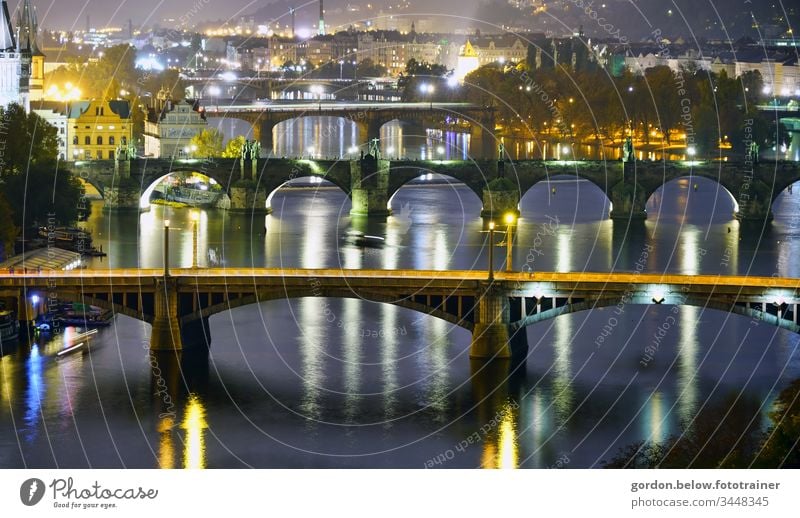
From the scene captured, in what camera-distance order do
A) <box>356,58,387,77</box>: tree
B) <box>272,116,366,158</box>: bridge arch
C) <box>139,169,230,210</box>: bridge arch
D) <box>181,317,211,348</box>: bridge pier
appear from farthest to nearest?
<box>356,58,387,77</box>: tree, <box>272,116,366,158</box>: bridge arch, <box>139,169,230,210</box>: bridge arch, <box>181,317,211,348</box>: bridge pier

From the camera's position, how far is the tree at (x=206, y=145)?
84938 mm

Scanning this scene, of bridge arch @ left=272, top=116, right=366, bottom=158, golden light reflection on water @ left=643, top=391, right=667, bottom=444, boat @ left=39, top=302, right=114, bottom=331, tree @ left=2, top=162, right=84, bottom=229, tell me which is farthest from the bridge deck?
bridge arch @ left=272, top=116, right=366, bottom=158

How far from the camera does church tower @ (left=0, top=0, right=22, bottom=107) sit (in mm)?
79000

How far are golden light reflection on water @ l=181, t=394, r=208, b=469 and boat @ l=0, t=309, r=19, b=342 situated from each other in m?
6.91

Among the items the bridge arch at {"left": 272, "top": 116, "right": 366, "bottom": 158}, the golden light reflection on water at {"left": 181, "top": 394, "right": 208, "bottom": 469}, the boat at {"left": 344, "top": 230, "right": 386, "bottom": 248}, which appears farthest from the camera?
the bridge arch at {"left": 272, "top": 116, "right": 366, "bottom": 158}

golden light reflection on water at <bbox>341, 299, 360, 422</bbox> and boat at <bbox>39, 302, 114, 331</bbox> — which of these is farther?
boat at <bbox>39, 302, 114, 331</bbox>

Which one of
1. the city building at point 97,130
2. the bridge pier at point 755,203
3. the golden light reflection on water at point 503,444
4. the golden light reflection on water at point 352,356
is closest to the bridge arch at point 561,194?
the bridge pier at point 755,203

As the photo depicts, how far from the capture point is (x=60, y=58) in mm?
144375

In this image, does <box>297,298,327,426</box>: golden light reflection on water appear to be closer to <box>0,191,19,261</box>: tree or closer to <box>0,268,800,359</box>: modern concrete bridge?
<box>0,268,800,359</box>: modern concrete bridge

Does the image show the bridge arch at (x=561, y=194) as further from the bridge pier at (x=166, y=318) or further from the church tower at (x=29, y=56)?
the bridge pier at (x=166, y=318)

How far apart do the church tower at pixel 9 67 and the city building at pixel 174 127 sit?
8456mm

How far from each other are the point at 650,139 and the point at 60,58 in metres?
56.4

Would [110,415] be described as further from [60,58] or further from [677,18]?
[677,18]

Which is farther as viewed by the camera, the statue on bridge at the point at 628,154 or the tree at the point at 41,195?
the statue on bridge at the point at 628,154
